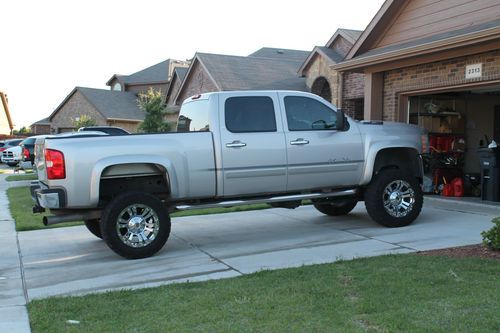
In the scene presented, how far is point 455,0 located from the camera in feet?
37.5

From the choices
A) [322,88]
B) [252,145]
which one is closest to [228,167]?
[252,145]

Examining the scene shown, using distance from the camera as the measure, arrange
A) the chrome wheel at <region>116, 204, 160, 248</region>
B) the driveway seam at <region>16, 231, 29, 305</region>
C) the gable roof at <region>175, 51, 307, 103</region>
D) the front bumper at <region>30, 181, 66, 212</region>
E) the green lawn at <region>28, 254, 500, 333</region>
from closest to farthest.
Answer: the green lawn at <region>28, 254, 500, 333</region> → the driveway seam at <region>16, 231, 29, 305</region> → the front bumper at <region>30, 181, 66, 212</region> → the chrome wheel at <region>116, 204, 160, 248</region> → the gable roof at <region>175, 51, 307, 103</region>

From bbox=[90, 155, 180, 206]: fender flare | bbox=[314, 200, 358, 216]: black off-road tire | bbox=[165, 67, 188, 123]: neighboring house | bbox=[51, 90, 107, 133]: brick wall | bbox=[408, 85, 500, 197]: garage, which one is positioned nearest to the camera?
bbox=[90, 155, 180, 206]: fender flare

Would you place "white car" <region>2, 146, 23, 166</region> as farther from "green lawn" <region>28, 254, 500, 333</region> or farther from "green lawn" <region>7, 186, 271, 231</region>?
"green lawn" <region>28, 254, 500, 333</region>

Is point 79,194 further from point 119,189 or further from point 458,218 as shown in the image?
point 458,218

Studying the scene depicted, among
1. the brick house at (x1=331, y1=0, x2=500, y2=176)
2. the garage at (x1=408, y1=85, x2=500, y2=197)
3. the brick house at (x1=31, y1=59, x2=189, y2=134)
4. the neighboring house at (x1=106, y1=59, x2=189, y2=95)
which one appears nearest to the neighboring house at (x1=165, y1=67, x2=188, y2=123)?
the brick house at (x1=31, y1=59, x2=189, y2=134)

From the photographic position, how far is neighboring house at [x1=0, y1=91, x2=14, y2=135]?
6072cm

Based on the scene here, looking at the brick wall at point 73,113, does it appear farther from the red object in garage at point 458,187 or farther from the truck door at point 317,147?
the truck door at point 317,147

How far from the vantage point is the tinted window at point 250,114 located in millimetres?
7777

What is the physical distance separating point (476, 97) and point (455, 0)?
397 centimetres

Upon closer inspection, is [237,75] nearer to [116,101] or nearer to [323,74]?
[323,74]

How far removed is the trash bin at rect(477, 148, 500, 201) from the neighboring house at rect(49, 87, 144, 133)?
35043 millimetres

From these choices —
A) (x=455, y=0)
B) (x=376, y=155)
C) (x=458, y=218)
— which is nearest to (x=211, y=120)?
(x=376, y=155)

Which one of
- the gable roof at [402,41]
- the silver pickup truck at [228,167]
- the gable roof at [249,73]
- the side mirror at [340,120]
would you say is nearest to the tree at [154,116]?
the gable roof at [249,73]
